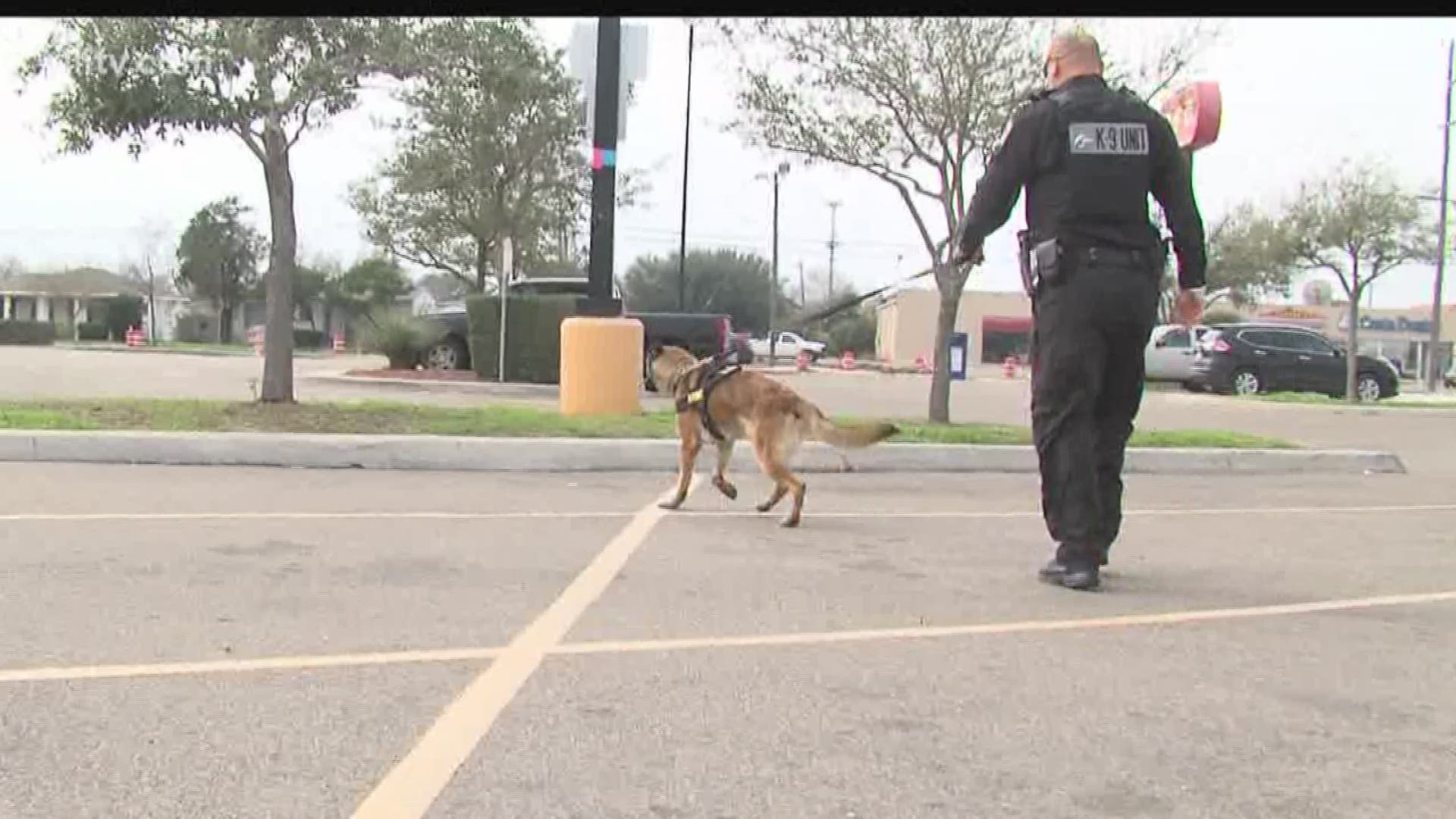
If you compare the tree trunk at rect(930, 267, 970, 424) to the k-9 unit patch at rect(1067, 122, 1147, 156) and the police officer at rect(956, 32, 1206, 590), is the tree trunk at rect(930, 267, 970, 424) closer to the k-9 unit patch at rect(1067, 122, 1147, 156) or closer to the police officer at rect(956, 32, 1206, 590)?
the police officer at rect(956, 32, 1206, 590)

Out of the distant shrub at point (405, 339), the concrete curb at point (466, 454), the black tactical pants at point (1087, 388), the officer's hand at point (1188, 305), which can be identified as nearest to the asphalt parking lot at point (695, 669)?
the black tactical pants at point (1087, 388)

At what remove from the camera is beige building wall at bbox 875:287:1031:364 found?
6506 centimetres

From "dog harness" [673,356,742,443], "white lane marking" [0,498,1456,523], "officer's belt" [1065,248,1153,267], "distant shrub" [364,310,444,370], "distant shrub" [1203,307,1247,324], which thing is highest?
"distant shrub" [1203,307,1247,324]

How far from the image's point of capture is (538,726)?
3.23 m

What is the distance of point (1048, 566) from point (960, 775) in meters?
2.36

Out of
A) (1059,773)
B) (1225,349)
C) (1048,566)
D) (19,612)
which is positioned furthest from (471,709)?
(1225,349)

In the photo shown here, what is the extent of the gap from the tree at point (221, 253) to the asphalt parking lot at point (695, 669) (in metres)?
50.1

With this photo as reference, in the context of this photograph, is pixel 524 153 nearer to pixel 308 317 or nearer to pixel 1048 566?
pixel 1048 566

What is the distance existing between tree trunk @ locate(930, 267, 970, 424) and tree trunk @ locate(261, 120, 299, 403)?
6363mm

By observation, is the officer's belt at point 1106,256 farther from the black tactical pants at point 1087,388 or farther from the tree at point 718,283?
the tree at point 718,283

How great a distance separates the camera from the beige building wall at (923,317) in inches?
2562

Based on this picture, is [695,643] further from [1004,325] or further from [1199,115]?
[1004,325]

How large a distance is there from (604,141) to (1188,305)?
6922 mm

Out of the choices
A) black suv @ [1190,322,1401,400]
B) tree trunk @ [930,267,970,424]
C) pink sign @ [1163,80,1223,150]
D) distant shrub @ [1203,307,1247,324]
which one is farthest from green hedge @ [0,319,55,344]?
distant shrub @ [1203,307,1247,324]
